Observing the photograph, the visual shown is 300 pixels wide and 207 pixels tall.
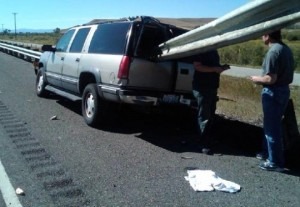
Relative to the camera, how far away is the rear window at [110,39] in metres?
7.33

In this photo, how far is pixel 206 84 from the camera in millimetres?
6625

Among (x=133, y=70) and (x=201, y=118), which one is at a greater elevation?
(x=133, y=70)

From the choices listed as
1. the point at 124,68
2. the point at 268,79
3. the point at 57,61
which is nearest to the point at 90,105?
the point at 124,68

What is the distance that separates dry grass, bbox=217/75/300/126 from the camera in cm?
943

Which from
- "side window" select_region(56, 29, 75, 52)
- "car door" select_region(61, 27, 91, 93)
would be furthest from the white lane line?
"side window" select_region(56, 29, 75, 52)

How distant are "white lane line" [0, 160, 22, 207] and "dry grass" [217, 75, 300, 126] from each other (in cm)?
531

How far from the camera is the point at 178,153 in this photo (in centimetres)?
650

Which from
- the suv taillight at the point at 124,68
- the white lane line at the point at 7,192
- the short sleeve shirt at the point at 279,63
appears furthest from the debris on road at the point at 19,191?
the short sleeve shirt at the point at 279,63

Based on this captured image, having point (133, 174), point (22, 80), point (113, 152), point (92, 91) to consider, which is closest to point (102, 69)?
point (92, 91)

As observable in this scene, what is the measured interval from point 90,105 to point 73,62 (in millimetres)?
1232

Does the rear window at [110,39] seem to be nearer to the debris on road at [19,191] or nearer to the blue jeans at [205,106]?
the blue jeans at [205,106]

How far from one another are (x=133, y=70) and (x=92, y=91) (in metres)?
1.16

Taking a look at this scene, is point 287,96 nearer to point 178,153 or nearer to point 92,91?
point 178,153

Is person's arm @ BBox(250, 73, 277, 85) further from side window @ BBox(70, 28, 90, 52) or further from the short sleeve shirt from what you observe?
side window @ BBox(70, 28, 90, 52)
